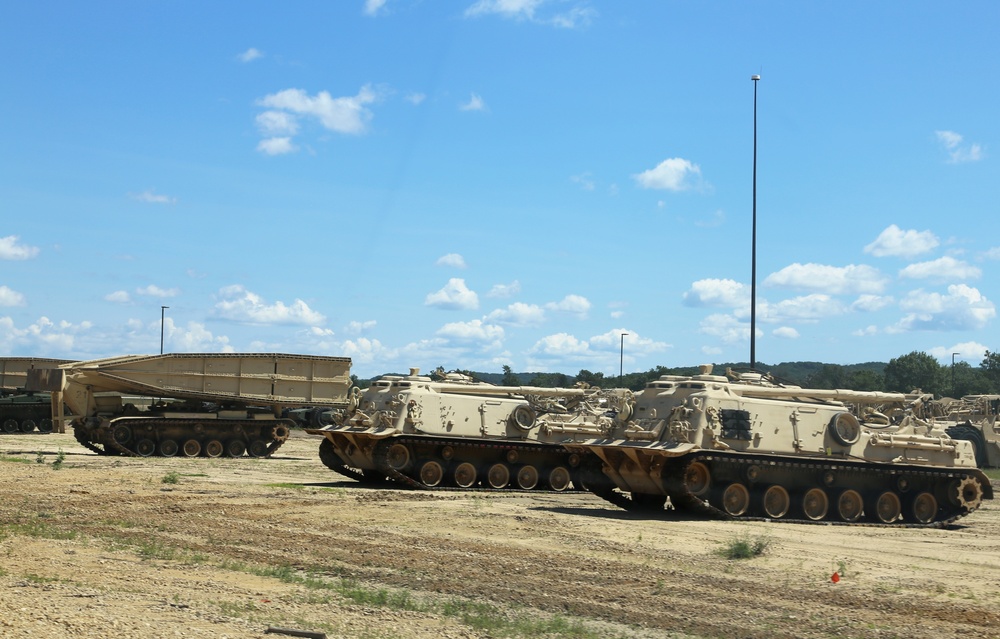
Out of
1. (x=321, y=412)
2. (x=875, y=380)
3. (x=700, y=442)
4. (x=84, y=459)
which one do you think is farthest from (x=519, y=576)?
(x=875, y=380)

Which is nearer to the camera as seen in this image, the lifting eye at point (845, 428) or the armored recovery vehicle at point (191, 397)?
the lifting eye at point (845, 428)

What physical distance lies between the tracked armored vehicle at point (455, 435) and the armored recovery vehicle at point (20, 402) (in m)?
27.7

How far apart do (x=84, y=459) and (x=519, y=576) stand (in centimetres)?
2416

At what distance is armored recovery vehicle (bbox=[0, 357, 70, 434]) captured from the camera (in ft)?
166

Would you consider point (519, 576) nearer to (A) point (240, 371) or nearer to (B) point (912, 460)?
(B) point (912, 460)

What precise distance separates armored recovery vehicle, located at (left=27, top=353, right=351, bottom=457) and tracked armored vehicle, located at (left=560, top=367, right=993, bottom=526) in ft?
55.7

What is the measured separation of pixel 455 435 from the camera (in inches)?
1053

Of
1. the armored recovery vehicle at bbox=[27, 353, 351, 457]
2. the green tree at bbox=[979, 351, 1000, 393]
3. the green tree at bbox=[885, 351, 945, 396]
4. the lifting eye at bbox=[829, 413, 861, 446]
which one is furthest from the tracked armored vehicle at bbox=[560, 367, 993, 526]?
the green tree at bbox=[979, 351, 1000, 393]

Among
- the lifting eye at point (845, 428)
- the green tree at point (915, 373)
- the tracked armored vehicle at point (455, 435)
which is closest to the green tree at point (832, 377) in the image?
the green tree at point (915, 373)

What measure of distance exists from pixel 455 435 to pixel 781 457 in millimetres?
8397

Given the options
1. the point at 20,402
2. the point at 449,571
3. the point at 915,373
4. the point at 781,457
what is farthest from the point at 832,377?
the point at 449,571

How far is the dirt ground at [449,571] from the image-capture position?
1042cm

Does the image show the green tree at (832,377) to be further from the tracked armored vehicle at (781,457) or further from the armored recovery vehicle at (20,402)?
the tracked armored vehicle at (781,457)

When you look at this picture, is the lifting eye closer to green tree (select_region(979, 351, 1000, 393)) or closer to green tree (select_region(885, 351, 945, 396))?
green tree (select_region(885, 351, 945, 396))
